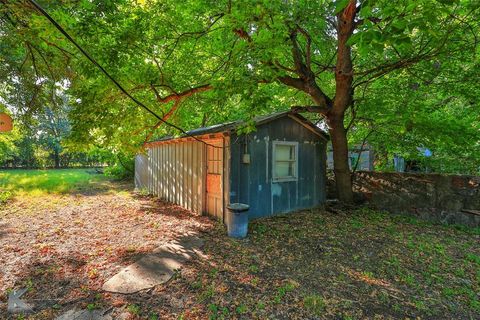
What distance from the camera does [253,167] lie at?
6.75 m

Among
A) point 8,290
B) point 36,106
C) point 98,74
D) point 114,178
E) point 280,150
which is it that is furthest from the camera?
point 114,178

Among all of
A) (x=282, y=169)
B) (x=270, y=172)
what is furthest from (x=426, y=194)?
(x=270, y=172)

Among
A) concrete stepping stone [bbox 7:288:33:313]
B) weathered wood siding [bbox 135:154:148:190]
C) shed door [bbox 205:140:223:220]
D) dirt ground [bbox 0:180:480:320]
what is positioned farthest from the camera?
weathered wood siding [bbox 135:154:148:190]

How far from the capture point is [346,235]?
5.76m

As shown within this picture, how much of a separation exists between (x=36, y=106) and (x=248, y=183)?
194 inches

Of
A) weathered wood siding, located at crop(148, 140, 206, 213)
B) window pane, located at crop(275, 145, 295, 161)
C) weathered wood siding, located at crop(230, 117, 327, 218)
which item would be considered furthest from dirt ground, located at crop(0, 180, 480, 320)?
window pane, located at crop(275, 145, 295, 161)

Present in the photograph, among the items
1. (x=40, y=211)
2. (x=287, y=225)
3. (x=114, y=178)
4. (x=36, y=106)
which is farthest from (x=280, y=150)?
(x=114, y=178)

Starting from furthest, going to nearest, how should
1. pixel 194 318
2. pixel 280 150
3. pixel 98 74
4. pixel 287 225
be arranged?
pixel 280 150
pixel 287 225
pixel 98 74
pixel 194 318

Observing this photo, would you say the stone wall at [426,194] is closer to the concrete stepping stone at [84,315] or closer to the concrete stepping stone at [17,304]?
the concrete stepping stone at [84,315]

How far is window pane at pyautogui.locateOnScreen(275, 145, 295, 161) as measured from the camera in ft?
24.3

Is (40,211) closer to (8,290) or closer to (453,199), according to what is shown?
(8,290)

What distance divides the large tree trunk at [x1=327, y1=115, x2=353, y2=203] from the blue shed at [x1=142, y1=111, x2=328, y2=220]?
65cm

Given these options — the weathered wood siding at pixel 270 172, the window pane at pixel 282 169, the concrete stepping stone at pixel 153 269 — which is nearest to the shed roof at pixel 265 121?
the weathered wood siding at pixel 270 172

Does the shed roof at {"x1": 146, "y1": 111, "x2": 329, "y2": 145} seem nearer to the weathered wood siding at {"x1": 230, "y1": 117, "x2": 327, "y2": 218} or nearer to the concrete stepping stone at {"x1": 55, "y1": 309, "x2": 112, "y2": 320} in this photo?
the weathered wood siding at {"x1": 230, "y1": 117, "x2": 327, "y2": 218}
